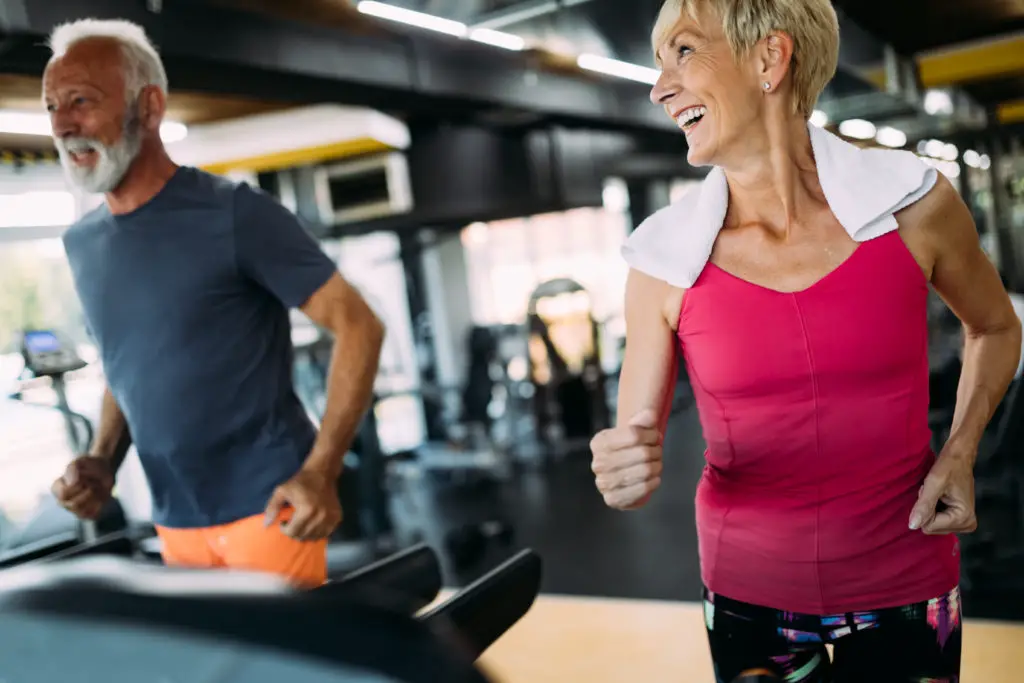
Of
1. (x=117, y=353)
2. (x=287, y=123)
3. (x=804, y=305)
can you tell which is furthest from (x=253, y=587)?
(x=287, y=123)

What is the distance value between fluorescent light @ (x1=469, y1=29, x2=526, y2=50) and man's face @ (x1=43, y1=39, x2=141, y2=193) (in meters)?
1.68

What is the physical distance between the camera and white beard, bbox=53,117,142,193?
1.77 metres

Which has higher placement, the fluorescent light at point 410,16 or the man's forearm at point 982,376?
the fluorescent light at point 410,16

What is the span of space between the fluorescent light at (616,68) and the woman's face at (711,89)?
205 centimetres

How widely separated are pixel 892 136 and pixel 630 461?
6.79 feet

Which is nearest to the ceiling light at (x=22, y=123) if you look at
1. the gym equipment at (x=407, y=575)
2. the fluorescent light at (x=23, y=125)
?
→ the fluorescent light at (x=23, y=125)

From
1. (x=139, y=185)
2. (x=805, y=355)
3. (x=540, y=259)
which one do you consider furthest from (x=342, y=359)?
(x=540, y=259)

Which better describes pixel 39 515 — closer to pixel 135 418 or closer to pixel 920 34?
pixel 135 418

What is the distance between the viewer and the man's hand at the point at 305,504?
1727 millimetres

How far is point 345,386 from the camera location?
1817 millimetres

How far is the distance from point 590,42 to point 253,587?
9.91 ft

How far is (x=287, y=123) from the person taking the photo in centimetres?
564

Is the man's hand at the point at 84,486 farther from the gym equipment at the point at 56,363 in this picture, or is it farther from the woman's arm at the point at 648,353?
the gym equipment at the point at 56,363

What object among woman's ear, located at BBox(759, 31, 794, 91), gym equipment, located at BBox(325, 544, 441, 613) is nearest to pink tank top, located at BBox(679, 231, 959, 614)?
woman's ear, located at BBox(759, 31, 794, 91)
